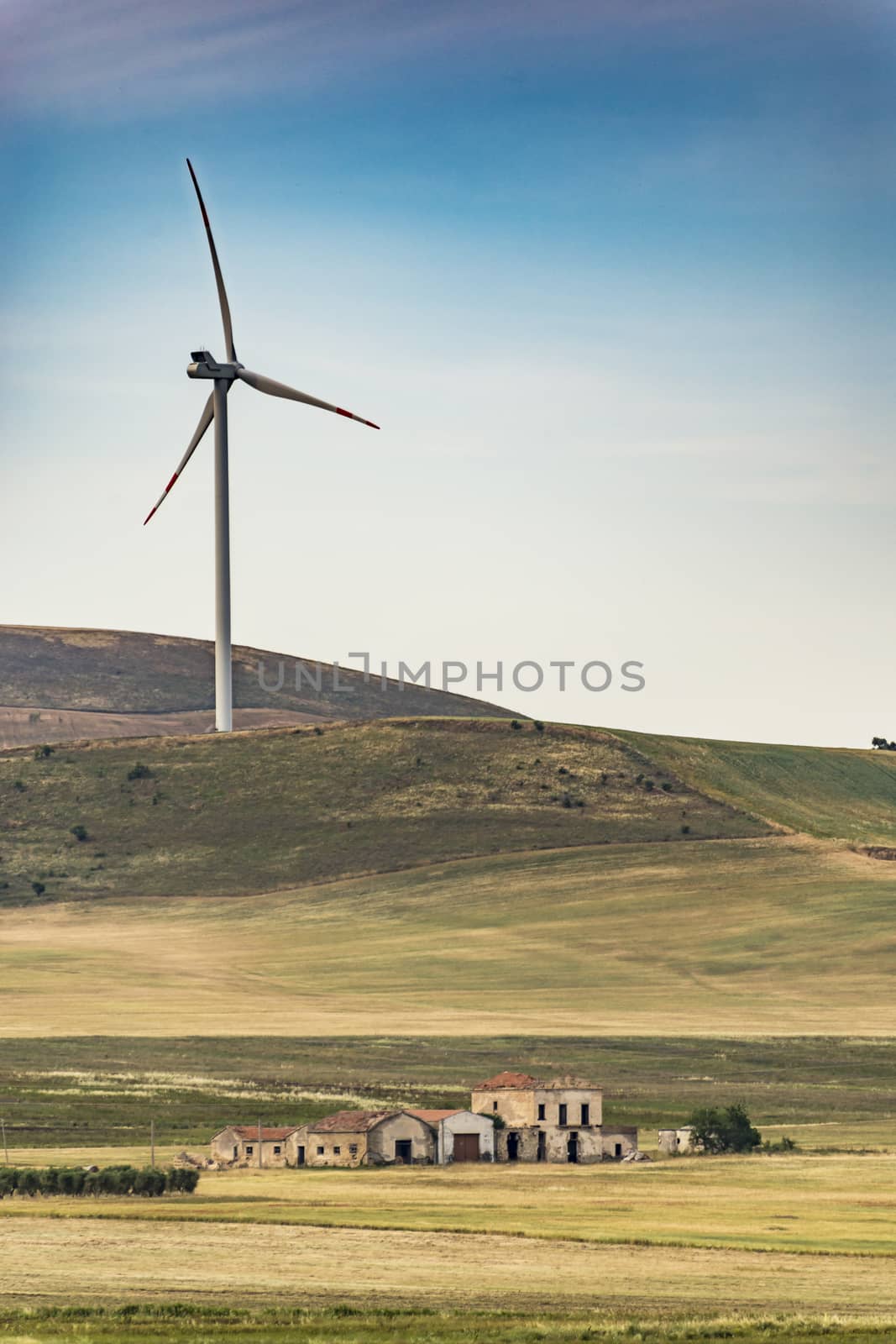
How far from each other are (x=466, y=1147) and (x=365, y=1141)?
485 centimetres

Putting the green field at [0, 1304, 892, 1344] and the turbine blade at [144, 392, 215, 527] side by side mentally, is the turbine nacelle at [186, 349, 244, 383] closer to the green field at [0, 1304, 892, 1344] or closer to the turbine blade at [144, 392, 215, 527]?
the turbine blade at [144, 392, 215, 527]

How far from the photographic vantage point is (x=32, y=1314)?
52812 millimetres

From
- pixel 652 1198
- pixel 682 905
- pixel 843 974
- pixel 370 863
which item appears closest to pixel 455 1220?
pixel 652 1198

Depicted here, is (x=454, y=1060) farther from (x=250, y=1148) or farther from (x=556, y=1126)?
(x=250, y=1148)

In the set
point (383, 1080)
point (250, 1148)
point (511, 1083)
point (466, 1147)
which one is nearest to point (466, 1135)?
point (466, 1147)

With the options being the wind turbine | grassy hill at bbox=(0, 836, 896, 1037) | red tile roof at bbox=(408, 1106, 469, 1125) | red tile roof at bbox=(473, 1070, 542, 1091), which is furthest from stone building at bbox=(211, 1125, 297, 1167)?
the wind turbine

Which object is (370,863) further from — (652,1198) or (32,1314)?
(32,1314)

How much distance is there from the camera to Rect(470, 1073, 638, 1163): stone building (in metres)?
94.6

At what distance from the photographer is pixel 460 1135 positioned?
9375 cm

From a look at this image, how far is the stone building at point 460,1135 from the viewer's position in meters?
93.1

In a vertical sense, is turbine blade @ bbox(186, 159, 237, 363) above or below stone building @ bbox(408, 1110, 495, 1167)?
above

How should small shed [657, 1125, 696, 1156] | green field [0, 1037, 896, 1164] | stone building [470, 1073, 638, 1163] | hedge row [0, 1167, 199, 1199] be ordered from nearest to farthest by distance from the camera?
hedge row [0, 1167, 199, 1199] < stone building [470, 1073, 638, 1163] < small shed [657, 1125, 696, 1156] < green field [0, 1037, 896, 1164]

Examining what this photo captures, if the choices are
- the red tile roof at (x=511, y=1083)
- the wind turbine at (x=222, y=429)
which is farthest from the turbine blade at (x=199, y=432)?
the red tile roof at (x=511, y=1083)

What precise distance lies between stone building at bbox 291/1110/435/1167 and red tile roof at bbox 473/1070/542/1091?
16.8 ft
